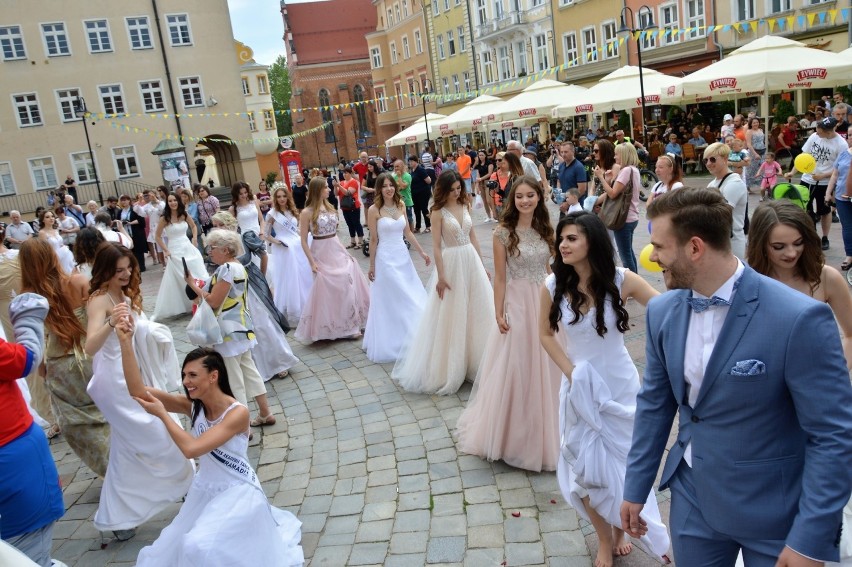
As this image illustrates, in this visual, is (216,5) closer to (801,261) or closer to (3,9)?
(3,9)

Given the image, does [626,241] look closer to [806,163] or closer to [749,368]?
[806,163]

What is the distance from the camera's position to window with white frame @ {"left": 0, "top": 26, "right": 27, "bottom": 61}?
32656 mm

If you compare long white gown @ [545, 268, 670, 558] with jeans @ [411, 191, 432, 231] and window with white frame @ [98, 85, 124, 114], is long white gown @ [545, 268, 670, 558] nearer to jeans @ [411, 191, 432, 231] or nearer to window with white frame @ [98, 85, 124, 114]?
jeans @ [411, 191, 432, 231]

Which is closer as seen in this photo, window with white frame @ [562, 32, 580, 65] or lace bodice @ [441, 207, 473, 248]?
lace bodice @ [441, 207, 473, 248]

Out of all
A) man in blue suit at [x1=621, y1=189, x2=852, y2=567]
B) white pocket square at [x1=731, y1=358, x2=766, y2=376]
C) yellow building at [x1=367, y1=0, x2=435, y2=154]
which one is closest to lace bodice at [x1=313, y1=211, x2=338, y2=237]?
man in blue suit at [x1=621, y1=189, x2=852, y2=567]

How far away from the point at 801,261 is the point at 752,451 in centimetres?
151

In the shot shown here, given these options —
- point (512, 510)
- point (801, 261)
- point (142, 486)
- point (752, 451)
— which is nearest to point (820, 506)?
point (752, 451)

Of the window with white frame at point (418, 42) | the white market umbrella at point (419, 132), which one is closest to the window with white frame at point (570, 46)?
the white market umbrella at point (419, 132)

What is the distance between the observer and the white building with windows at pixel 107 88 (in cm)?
3312

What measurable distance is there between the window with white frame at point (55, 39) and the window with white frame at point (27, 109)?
7.75 feet

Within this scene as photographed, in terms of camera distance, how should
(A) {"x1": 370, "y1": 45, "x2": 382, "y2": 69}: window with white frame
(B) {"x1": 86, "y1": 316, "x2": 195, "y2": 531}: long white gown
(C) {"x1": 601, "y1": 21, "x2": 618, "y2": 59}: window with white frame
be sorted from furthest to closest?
(A) {"x1": 370, "y1": 45, "x2": 382, "y2": 69}: window with white frame
(C) {"x1": 601, "y1": 21, "x2": 618, "y2": 59}: window with white frame
(B) {"x1": 86, "y1": 316, "x2": 195, "y2": 531}: long white gown

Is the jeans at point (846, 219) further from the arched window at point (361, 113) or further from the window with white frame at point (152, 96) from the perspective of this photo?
the arched window at point (361, 113)

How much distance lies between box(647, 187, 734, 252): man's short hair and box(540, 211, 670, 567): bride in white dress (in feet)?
4.45

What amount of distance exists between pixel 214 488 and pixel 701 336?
2.62 metres
